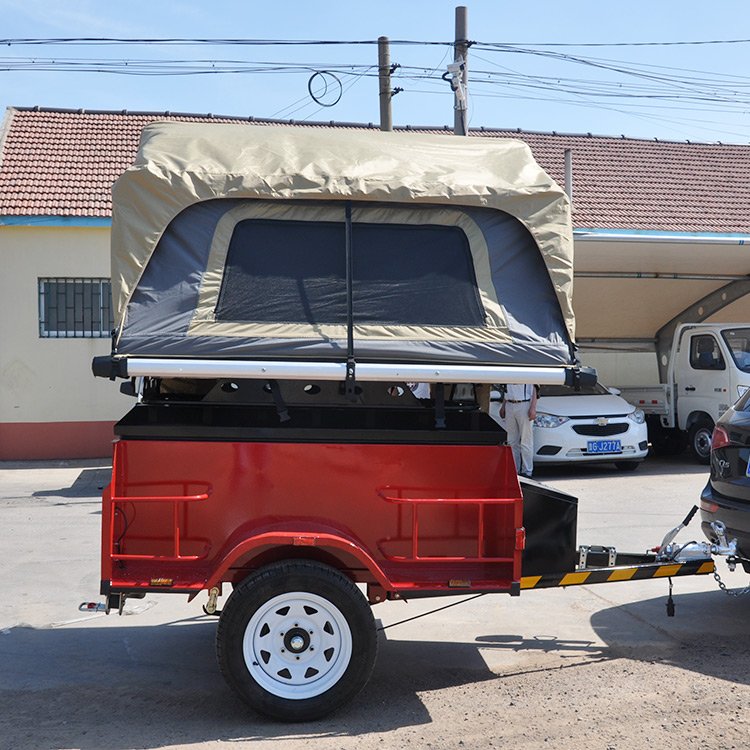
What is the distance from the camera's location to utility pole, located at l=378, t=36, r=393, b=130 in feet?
53.6

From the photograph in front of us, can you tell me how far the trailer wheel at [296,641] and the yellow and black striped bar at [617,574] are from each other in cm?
104

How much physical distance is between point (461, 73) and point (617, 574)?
10966 millimetres

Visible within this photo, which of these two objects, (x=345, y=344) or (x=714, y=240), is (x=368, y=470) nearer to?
(x=345, y=344)

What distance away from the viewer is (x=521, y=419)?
42.3ft

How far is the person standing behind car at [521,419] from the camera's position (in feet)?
41.7

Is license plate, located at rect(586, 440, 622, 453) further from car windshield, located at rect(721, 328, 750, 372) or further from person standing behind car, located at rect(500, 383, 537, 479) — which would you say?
car windshield, located at rect(721, 328, 750, 372)

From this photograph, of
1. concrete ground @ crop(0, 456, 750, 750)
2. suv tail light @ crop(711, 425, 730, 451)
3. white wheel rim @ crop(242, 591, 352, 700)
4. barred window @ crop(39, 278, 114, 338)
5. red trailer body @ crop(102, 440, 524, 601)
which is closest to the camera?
concrete ground @ crop(0, 456, 750, 750)

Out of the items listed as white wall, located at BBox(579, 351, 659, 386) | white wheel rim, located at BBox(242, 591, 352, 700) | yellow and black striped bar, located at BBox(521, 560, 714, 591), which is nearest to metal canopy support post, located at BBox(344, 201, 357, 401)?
white wheel rim, located at BBox(242, 591, 352, 700)

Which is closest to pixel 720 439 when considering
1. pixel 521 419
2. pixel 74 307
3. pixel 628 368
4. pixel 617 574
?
pixel 617 574

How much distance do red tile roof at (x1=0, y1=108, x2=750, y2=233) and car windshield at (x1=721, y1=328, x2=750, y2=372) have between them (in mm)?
3073

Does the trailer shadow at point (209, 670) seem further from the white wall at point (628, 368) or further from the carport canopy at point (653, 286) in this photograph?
the white wall at point (628, 368)

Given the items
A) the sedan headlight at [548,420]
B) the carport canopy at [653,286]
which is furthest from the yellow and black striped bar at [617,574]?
the carport canopy at [653,286]

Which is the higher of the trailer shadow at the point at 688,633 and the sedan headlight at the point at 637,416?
the sedan headlight at the point at 637,416

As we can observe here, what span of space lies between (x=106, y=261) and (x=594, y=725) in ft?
39.2
